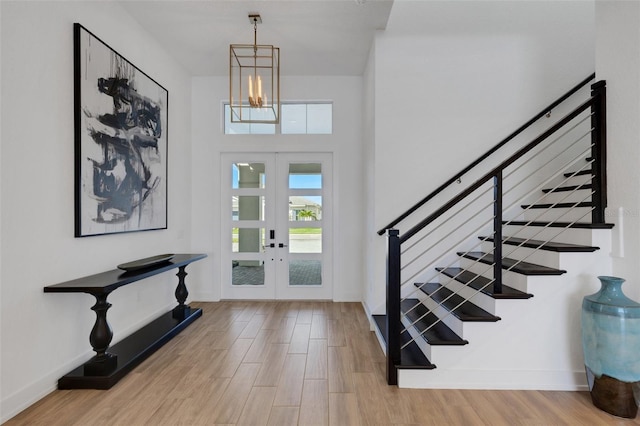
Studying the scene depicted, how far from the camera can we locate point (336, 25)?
11.8 ft

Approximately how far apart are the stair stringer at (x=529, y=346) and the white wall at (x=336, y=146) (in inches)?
95.0

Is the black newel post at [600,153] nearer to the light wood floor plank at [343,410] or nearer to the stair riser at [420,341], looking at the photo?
the stair riser at [420,341]

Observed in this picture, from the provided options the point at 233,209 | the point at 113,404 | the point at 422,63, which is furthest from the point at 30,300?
the point at 422,63

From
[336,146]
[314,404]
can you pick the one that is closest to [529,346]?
[314,404]

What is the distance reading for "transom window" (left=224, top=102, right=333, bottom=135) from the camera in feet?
16.2

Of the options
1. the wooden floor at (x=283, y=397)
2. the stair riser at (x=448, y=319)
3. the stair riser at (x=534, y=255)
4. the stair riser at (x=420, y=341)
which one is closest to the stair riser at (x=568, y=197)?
the stair riser at (x=534, y=255)

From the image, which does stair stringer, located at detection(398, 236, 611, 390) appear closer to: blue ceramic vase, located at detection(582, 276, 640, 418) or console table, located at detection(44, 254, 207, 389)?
blue ceramic vase, located at detection(582, 276, 640, 418)

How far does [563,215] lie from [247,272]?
396 centimetres

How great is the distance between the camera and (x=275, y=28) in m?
3.66

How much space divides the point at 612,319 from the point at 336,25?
3557mm

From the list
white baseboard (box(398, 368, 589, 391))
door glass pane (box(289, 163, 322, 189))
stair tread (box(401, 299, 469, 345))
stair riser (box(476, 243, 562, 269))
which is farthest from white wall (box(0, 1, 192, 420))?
stair riser (box(476, 243, 562, 269))

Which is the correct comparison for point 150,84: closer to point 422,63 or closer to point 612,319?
point 422,63

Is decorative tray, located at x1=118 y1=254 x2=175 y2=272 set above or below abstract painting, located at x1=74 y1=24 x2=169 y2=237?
below

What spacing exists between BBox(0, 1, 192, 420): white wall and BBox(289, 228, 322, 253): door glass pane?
2393 millimetres
